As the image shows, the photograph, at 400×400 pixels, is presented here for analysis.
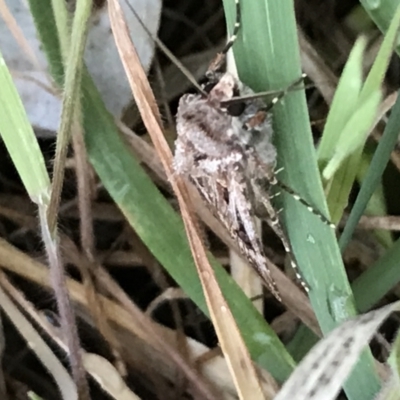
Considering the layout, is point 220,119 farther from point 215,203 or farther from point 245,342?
point 245,342

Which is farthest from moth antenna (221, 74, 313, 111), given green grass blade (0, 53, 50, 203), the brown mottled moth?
green grass blade (0, 53, 50, 203)

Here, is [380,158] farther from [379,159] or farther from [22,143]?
[22,143]

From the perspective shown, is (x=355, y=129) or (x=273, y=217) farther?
(x=273, y=217)

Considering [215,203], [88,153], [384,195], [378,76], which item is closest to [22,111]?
[88,153]

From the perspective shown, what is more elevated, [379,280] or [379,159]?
[379,159]

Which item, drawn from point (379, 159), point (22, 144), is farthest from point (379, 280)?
point (22, 144)

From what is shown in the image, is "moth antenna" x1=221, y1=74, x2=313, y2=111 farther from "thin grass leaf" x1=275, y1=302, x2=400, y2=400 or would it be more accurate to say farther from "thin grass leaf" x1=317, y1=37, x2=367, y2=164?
"thin grass leaf" x1=275, y1=302, x2=400, y2=400

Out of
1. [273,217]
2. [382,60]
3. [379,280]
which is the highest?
[382,60]
